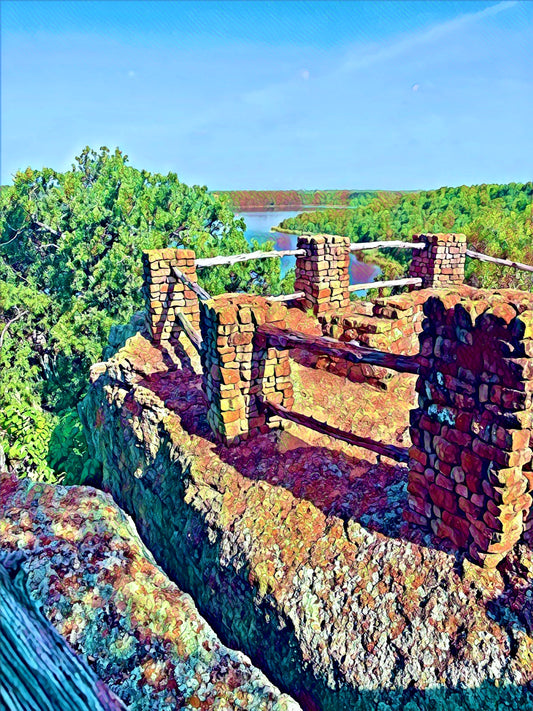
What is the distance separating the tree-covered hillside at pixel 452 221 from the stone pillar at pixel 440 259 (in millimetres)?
5487

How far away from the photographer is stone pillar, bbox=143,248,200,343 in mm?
9484

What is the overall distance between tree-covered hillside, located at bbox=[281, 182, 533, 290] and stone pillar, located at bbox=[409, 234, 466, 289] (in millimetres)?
5487

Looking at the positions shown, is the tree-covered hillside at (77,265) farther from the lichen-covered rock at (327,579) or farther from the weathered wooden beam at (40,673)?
the weathered wooden beam at (40,673)

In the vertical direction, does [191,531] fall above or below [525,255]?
below

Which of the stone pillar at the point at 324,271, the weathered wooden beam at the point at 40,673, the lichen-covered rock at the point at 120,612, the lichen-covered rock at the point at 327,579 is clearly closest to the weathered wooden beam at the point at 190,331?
the lichen-covered rock at the point at 327,579

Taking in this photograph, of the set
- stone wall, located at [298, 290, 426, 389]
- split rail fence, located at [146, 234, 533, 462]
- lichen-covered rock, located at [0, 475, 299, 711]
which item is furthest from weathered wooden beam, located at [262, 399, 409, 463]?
lichen-covered rock, located at [0, 475, 299, 711]

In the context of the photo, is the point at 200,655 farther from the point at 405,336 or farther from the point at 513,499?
the point at 405,336

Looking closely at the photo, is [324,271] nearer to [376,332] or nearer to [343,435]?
[376,332]

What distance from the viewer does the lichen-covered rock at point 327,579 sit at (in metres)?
3.68

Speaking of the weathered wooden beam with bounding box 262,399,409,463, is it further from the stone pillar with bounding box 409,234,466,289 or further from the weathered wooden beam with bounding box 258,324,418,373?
the stone pillar with bounding box 409,234,466,289

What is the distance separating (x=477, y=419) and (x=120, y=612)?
299cm

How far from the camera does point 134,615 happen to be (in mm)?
1953

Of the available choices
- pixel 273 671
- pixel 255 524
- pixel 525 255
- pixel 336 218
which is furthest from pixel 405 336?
pixel 336 218

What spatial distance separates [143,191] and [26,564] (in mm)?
19112
